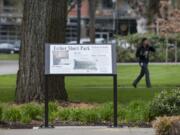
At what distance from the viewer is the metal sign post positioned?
34.9 feet

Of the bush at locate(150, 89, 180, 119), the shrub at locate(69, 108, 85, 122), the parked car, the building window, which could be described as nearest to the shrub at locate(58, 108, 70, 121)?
the shrub at locate(69, 108, 85, 122)

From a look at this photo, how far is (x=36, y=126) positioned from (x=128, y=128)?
1686 millimetres

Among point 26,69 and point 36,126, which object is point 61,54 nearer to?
point 36,126

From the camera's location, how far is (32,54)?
534 inches

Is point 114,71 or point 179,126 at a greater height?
point 114,71

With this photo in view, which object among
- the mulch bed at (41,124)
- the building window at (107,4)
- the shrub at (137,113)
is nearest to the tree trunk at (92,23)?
the shrub at (137,113)

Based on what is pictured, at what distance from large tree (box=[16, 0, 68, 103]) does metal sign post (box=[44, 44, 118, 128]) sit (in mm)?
2698

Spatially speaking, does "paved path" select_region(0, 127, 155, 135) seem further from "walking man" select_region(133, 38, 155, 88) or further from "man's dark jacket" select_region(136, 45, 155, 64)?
"man's dark jacket" select_region(136, 45, 155, 64)

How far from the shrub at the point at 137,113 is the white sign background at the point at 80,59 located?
121cm

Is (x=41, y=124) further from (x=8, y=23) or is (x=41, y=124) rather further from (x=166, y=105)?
(x=8, y=23)

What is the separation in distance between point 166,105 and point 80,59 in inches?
68.8

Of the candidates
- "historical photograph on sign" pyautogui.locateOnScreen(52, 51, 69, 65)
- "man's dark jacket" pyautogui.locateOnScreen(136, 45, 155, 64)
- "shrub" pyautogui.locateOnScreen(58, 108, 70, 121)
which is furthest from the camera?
"man's dark jacket" pyautogui.locateOnScreen(136, 45, 155, 64)

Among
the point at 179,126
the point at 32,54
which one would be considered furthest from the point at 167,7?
the point at 179,126

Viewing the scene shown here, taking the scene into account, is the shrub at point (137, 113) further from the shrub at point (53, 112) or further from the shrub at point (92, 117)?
the shrub at point (53, 112)
